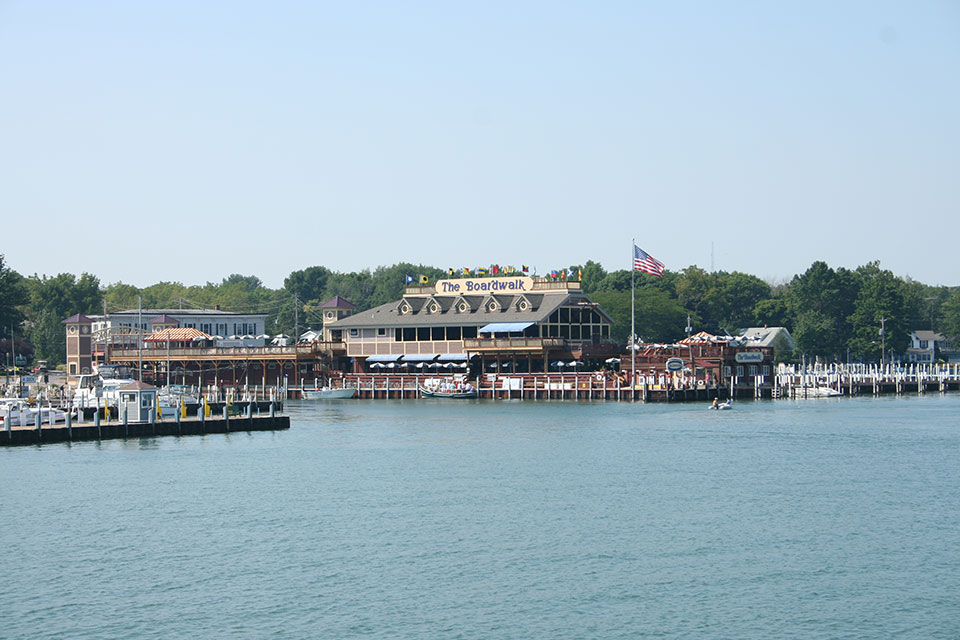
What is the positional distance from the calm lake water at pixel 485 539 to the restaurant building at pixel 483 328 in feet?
146

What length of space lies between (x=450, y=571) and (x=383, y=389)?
→ 8324 centimetres

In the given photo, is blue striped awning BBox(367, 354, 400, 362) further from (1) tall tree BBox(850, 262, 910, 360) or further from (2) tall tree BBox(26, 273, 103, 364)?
(1) tall tree BBox(850, 262, 910, 360)

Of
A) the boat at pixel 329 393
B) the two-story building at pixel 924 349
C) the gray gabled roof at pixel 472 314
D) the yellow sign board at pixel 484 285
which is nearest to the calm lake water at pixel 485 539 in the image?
the gray gabled roof at pixel 472 314

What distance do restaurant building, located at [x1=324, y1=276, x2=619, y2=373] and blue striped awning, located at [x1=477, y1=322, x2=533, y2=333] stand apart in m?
0.09

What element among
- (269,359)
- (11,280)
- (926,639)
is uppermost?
(11,280)

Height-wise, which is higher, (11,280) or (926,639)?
(11,280)

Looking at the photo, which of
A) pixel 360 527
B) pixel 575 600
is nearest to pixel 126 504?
pixel 360 527

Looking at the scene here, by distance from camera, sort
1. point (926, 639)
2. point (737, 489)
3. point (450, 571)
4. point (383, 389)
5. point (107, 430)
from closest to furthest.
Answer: point (926, 639)
point (450, 571)
point (737, 489)
point (107, 430)
point (383, 389)

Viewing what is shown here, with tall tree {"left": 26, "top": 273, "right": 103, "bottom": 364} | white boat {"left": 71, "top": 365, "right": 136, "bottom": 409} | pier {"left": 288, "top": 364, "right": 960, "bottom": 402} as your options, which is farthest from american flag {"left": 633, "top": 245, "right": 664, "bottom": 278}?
tall tree {"left": 26, "top": 273, "right": 103, "bottom": 364}

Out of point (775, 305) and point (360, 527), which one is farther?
point (775, 305)

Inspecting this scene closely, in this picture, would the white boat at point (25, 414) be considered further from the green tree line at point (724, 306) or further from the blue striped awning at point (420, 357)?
the green tree line at point (724, 306)

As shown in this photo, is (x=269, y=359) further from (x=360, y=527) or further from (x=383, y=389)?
(x=360, y=527)

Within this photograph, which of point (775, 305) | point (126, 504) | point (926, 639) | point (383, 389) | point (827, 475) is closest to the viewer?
point (926, 639)

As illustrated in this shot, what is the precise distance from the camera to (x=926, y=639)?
3011 centimetres
